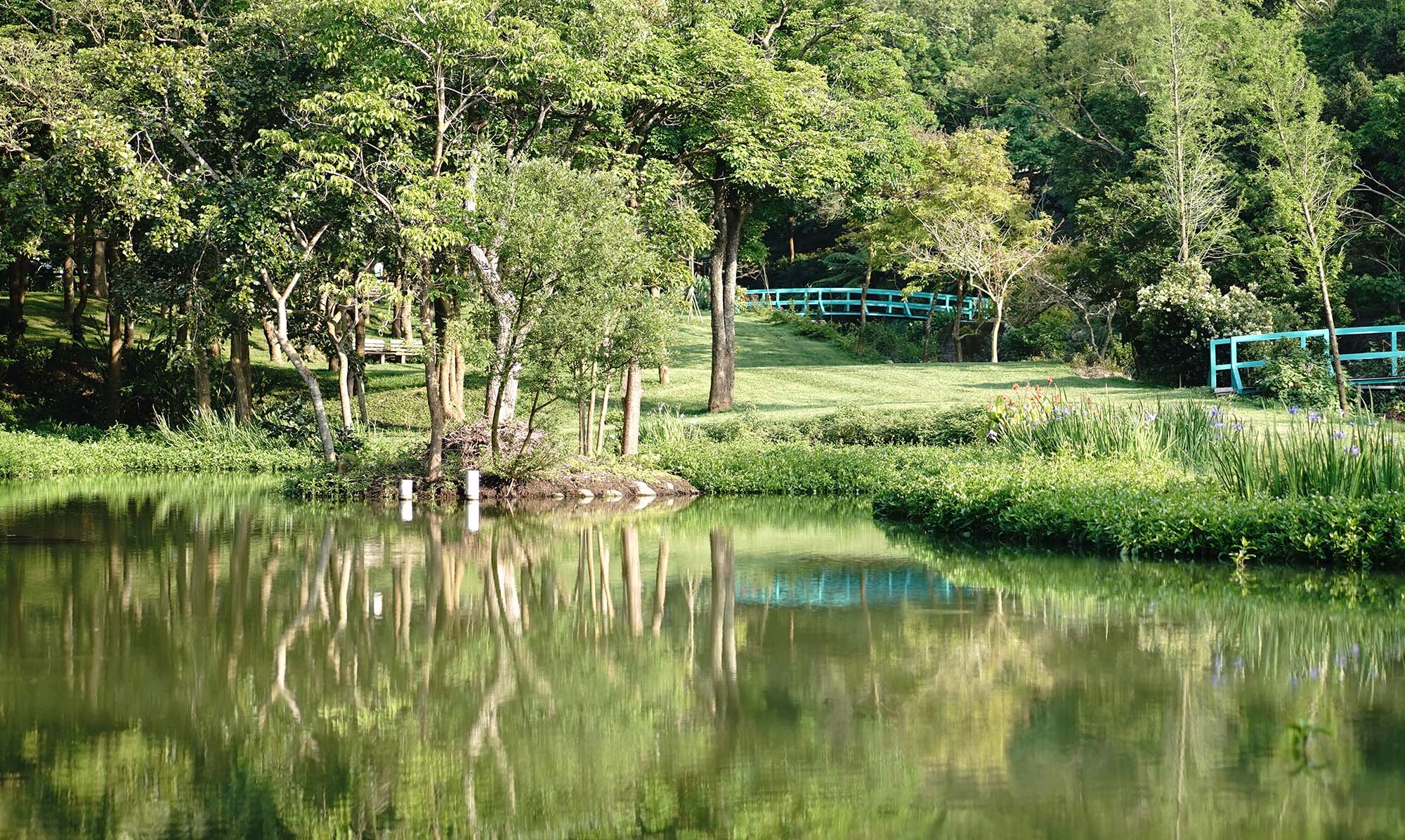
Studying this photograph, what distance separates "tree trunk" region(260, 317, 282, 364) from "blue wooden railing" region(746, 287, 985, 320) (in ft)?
55.9

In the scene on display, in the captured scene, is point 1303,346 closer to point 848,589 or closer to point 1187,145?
point 1187,145

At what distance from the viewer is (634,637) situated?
948cm

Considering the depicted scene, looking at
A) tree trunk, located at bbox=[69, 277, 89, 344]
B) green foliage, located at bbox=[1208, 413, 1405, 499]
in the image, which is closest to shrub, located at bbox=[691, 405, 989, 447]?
green foliage, located at bbox=[1208, 413, 1405, 499]

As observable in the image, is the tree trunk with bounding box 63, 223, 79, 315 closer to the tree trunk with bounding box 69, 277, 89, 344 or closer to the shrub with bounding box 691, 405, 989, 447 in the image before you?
the tree trunk with bounding box 69, 277, 89, 344

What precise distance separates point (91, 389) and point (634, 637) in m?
27.0

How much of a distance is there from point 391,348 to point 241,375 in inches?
301

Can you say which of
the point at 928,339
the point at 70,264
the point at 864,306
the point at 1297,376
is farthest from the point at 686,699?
the point at 864,306

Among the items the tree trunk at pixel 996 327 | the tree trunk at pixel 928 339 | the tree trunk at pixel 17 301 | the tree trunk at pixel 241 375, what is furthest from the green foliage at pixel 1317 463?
the tree trunk at pixel 17 301

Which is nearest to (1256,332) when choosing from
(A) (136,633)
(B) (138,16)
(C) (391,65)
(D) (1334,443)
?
(D) (1334,443)

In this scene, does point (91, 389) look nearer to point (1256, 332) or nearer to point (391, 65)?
point (391, 65)

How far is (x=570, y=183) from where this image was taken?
18312 mm

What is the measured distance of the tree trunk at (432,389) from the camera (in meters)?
19.4

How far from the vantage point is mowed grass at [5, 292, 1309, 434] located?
93.6 feet

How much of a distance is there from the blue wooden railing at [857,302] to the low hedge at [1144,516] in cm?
Result: 2857
